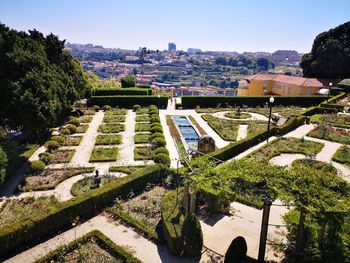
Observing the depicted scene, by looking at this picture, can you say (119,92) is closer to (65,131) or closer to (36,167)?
(65,131)

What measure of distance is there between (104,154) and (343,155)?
15.5m

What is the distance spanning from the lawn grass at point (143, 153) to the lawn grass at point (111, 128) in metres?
5.24

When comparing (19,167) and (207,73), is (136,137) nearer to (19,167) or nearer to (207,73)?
(19,167)

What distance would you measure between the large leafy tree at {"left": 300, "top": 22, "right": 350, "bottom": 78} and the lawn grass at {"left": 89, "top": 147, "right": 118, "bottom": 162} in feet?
122

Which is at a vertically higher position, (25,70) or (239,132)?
(25,70)

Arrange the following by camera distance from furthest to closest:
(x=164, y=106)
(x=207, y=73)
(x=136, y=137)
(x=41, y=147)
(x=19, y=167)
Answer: (x=207, y=73), (x=164, y=106), (x=136, y=137), (x=41, y=147), (x=19, y=167)

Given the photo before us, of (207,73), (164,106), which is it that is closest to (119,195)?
(164,106)

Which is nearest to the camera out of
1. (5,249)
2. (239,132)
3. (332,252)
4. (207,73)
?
(332,252)

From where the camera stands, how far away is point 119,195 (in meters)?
14.1

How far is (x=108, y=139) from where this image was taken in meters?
23.1

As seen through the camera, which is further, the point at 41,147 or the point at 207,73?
the point at 207,73

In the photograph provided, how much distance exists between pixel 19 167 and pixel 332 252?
16.8 metres

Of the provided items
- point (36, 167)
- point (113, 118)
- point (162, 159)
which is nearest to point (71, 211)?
point (36, 167)

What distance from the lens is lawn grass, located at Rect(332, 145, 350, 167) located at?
61.0ft
